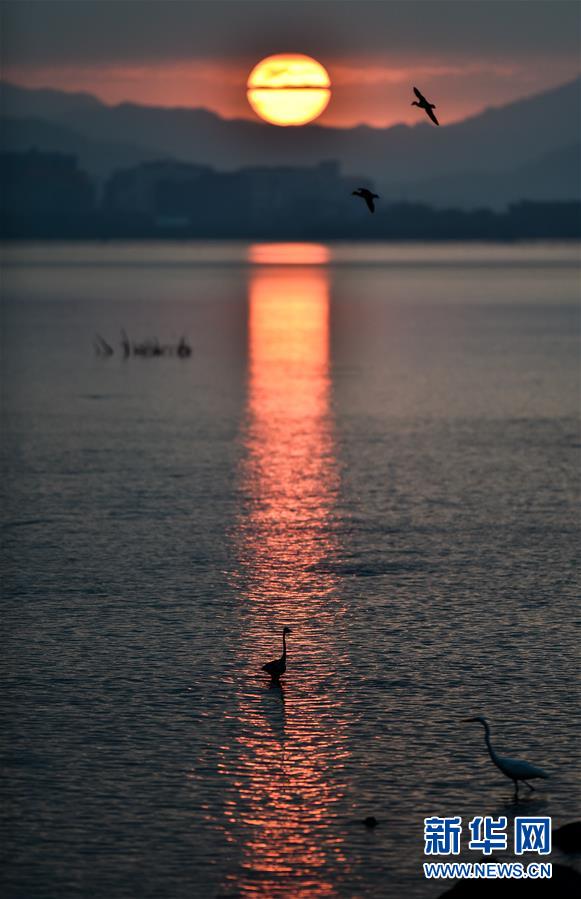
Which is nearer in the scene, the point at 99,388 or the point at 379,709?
the point at 379,709

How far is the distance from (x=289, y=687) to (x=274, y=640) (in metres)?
2.92

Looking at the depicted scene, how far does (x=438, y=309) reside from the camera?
17775 cm

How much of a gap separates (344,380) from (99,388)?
14.3 metres

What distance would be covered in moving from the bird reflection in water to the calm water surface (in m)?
0.07

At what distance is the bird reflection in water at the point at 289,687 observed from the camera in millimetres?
20875

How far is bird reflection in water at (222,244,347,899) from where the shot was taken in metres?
20.9

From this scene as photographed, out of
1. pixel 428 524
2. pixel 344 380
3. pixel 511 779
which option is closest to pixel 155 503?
pixel 428 524

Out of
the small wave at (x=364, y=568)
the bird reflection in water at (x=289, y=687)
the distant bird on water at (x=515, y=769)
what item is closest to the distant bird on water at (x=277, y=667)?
the bird reflection in water at (x=289, y=687)

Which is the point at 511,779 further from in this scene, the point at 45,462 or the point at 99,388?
the point at 99,388

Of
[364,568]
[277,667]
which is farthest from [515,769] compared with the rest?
[364,568]

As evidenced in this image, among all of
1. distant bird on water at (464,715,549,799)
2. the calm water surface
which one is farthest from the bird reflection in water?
distant bird on water at (464,715,549,799)

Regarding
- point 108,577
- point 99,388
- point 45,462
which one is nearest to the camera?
point 108,577

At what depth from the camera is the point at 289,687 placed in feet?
90.3

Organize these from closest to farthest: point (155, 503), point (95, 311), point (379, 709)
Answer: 1. point (379, 709)
2. point (155, 503)
3. point (95, 311)
